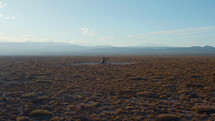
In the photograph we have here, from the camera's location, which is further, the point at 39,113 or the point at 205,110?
the point at 205,110

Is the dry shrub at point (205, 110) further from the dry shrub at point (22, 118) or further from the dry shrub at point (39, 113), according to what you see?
the dry shrub at point (22, 118)

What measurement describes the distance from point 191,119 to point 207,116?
101cm

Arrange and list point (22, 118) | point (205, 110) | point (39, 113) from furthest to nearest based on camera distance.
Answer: point (205, 110)
point (39, 113)
point (22, 118)

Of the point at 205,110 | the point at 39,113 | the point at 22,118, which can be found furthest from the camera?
the point at 205,110

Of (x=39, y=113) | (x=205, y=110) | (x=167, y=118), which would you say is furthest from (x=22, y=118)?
(x=205, y=110)

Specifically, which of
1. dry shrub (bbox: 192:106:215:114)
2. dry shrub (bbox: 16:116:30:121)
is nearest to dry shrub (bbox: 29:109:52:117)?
dry shrub (bbox: 16:116:30:121)

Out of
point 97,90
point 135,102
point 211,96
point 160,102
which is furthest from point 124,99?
point 211,96

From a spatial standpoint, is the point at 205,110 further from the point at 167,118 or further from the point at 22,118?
the point at 22,118

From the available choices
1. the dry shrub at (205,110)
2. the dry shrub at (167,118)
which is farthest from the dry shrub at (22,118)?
the dry shrub at (205,110)

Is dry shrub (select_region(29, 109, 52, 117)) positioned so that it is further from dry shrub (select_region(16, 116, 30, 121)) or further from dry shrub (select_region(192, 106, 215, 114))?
dry shrub (select_region(192, 106, 215, 114))

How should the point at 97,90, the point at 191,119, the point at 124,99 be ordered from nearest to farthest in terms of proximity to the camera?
the point at 191,119, the point at 124,99, the point at 97,90

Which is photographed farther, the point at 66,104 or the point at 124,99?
the point at 124,99

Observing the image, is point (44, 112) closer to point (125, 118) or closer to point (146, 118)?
point (125, 118)

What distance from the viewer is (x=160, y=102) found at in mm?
13000
